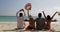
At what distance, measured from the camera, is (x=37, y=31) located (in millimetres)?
9938

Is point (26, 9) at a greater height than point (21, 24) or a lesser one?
greater

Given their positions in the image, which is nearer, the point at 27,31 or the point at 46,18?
the point at 27,31

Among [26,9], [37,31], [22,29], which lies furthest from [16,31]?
[26,9]

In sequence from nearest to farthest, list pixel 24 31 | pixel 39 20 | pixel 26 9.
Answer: pixel 24 31 → pixel 39 20 → pixel 26 9

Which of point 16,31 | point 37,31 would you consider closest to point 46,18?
point 37,31

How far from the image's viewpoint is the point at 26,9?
37.1 ft

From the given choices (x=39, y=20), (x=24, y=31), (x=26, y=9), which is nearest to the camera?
(x=24, y=31)

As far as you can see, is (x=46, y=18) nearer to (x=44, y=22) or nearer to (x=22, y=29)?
(x=44, y=22)

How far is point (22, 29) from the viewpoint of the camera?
10.2 m

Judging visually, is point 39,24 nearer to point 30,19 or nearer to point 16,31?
point 30,19

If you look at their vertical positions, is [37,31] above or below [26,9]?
below

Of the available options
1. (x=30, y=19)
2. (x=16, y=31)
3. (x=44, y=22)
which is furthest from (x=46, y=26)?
(x=16, y=31)

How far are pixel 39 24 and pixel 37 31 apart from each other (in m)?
0.75

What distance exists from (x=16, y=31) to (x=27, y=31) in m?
0.55
